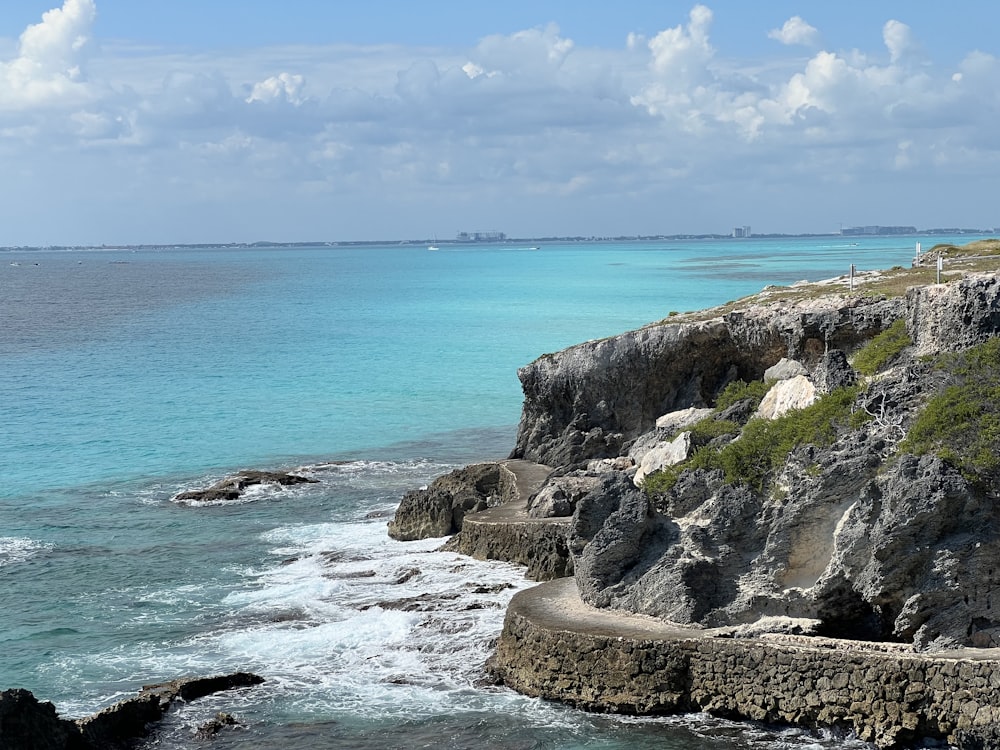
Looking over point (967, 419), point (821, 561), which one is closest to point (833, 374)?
point (967, 419)

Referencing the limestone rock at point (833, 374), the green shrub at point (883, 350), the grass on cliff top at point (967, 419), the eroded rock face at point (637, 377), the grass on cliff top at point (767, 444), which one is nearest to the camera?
the grass on cliff top at point (967, 419)

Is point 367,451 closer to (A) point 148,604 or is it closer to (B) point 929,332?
(A) point 148,604

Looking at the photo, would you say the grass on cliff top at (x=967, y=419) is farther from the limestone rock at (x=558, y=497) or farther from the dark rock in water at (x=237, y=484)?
the dark rock in water at (x=237, y=484)

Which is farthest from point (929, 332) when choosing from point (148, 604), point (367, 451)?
point (367, 451)

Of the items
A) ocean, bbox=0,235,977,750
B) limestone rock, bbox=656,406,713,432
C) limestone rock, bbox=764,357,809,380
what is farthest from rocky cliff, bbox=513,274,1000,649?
ocean, bbox=0,235,977,750

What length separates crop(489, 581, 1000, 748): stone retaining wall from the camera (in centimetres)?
2194

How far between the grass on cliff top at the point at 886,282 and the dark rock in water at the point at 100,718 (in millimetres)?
21857

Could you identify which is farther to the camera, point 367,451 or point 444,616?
point 367,451

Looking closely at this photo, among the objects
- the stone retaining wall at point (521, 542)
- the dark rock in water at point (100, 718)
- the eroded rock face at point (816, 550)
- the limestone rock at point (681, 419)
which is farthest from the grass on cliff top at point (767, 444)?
the dark rock in water at point (100, 718)

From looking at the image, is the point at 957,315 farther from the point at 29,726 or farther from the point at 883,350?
the point at 29,726

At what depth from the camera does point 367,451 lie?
175 ft

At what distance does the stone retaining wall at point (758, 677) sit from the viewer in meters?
21.9

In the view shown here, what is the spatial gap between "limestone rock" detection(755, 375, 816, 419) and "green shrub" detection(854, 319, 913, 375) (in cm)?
136

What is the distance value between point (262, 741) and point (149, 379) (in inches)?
2213
